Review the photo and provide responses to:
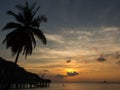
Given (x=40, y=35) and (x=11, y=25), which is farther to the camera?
(x=40, y=35)

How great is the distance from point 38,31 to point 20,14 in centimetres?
311

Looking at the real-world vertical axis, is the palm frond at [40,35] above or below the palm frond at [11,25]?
below

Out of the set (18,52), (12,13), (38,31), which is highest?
(12,13)

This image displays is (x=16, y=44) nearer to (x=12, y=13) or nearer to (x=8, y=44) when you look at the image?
(x=8, y=44)

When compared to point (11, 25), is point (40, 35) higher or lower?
lower

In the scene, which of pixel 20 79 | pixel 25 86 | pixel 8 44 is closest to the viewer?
pixel 8 44

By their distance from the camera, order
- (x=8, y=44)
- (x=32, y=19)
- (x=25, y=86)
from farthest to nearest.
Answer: (x=25, y=86)
(x=32, y=19)
(x=8, y=44)

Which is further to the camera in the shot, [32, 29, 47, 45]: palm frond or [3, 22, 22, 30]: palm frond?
[32, 29, 47, 45]: palm frond

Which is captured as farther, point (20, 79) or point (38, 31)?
point (20, 79)

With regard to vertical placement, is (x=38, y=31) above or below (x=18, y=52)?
above

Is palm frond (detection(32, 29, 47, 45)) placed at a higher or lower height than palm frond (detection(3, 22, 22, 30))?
lower

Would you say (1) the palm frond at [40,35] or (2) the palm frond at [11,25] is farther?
(1) the palm frond at [40,35]

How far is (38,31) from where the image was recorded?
28.8 metres

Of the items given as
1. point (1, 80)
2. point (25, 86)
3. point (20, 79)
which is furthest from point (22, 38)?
point (25, 86)
